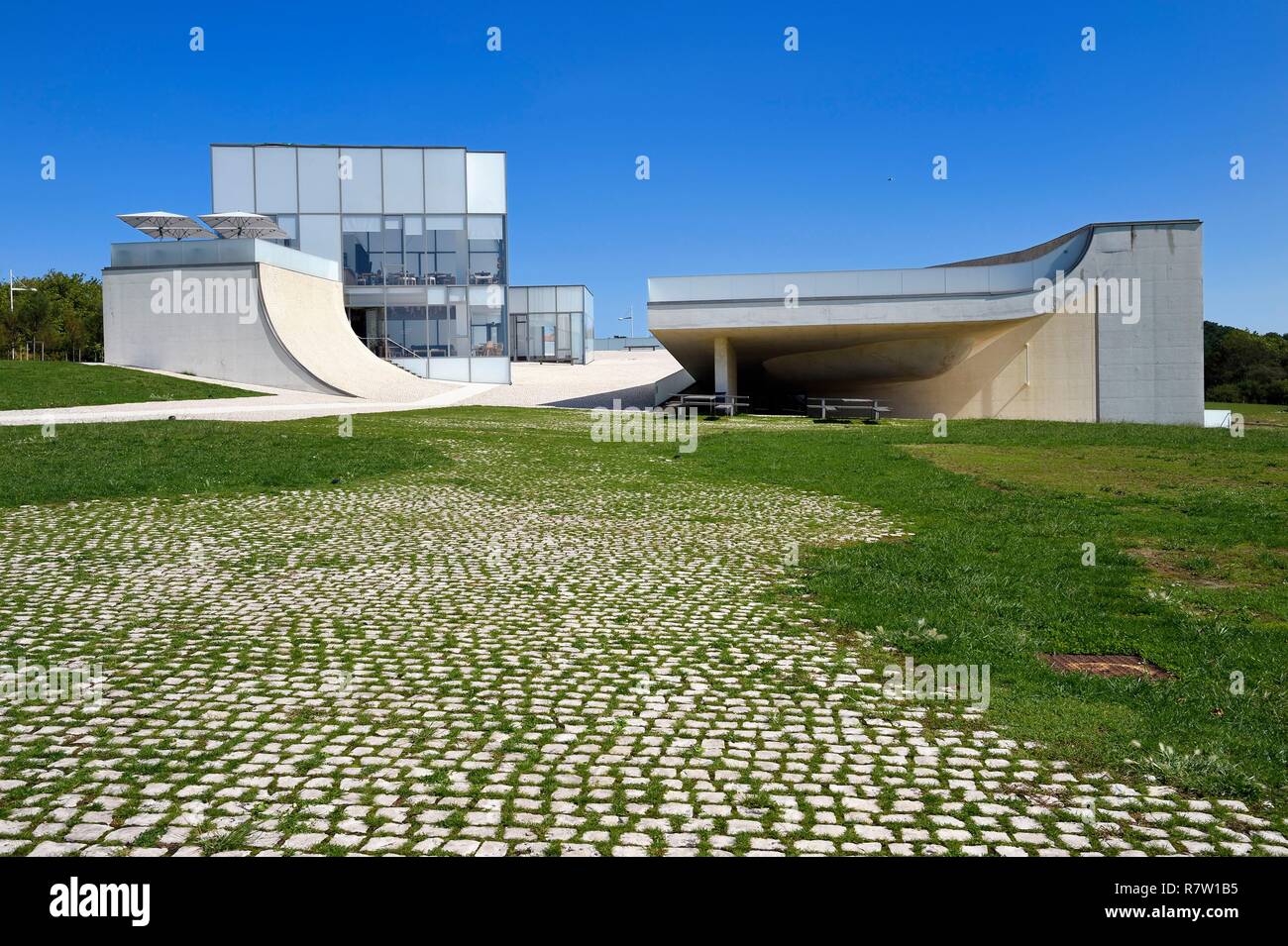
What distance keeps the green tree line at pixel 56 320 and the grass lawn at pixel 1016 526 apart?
35389 millimetres

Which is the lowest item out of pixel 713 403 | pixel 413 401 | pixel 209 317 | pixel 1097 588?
pixel 1097 588

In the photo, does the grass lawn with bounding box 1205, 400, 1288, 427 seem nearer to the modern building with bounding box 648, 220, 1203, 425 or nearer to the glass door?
the modern building with bounding box 648, 220, 1203, 425

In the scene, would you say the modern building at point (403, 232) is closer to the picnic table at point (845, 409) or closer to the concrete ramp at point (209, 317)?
the concrete ramp at point (209, 317)

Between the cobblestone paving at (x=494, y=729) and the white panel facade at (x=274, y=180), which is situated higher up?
the white panel facade at (x=274, y=180)

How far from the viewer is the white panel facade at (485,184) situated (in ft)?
165

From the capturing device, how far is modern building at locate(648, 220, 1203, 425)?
33.8 m

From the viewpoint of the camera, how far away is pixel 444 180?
5016cm

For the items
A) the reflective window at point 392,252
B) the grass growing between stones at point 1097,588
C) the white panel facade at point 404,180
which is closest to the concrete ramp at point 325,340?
the reflective window at point 392,252

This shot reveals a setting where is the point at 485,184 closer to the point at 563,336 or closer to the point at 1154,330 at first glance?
the point at 563,336

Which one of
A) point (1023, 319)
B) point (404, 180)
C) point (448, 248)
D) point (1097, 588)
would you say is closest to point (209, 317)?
point (448, 248)

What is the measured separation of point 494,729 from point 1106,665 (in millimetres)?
4114

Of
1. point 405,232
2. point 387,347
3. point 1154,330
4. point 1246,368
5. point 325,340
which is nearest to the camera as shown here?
point 1154,330

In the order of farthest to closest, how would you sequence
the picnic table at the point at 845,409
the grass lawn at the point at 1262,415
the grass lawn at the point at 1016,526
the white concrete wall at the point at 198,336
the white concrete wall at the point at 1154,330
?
1. the grass lawn at the point at 1262,415
2. the white concrete wall at the point at 198,336
3. the picnic table at the point at 845,409
4. the white concrete wall at the point at 1154,330
5. the grass lawn at the point at 1016,526
